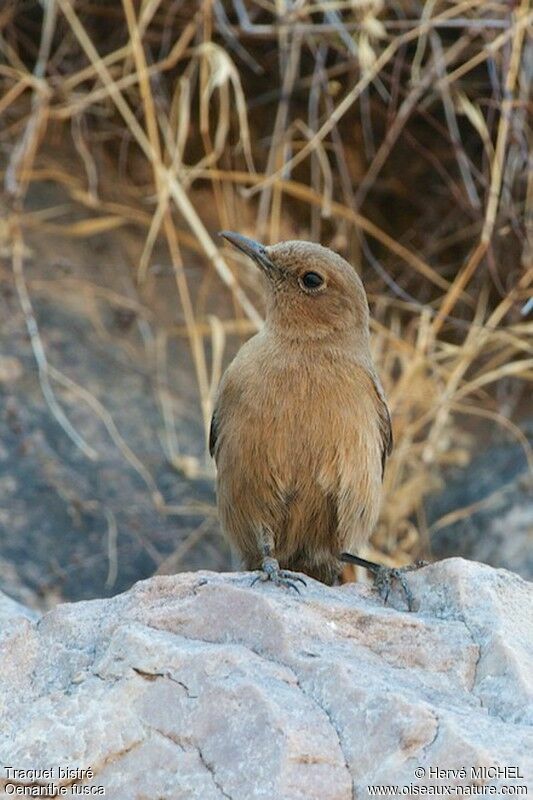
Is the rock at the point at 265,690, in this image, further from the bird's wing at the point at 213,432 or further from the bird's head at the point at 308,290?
the bird's head at the point at 308,290

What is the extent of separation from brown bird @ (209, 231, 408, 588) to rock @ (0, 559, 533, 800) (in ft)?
2.10

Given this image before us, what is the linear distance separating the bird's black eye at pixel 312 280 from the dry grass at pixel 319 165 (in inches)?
67.3

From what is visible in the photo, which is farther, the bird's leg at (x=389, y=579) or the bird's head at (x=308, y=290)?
the bird's head at (x=308, y=290)

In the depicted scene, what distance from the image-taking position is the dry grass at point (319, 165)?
6602 millimetres

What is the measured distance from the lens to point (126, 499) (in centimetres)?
651

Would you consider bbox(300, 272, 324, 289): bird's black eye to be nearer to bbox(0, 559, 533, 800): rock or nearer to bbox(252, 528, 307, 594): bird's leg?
bbox(252, 528, 307, 594): bird's leg

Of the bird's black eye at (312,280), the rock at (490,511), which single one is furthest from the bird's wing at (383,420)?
the rock at (490,511)

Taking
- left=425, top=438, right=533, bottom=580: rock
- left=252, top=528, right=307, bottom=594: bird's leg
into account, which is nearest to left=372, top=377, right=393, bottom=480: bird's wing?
left=252, top=528, right=307, bottom=594: bird's leg

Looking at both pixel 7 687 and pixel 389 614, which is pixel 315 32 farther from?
pixel 7 687

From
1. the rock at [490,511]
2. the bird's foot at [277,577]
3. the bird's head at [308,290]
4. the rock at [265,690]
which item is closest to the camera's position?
the rock at [265,690]

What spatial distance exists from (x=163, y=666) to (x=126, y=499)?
11.2 feet

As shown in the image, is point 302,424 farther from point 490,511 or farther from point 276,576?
point 490,511

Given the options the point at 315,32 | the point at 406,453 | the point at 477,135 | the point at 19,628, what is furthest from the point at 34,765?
the point at 477,135

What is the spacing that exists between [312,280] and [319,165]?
2813mm
